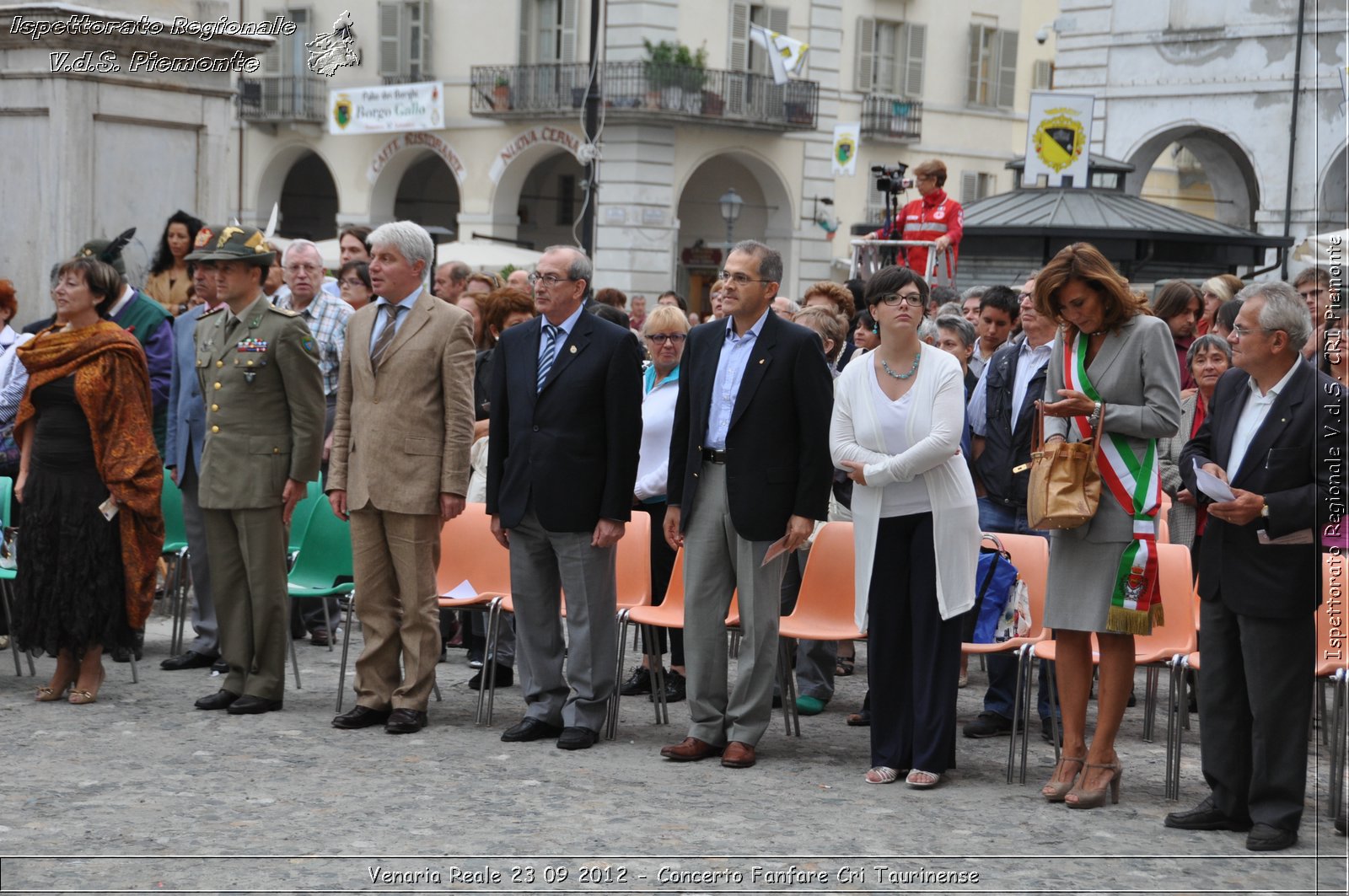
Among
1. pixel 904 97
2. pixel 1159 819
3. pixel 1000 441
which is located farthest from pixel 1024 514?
pixel 904 97

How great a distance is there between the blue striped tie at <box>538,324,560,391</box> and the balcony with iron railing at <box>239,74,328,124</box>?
102ft

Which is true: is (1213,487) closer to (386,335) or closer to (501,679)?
(386,335)

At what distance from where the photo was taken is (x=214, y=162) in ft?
39.8

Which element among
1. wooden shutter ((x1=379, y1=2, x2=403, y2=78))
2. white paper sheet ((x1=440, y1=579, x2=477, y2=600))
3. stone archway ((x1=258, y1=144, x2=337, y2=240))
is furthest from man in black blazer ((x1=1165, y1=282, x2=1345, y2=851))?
stone archway ((x1=258, y1=144, x2=337, y2=240))

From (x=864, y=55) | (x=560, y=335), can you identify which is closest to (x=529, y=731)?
(x=560, y=335)

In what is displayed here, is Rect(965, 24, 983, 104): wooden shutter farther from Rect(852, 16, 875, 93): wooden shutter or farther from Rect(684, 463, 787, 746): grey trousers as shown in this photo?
Rect(684, 463, 787, 746): grey trousers

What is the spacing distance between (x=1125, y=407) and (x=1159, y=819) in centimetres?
148

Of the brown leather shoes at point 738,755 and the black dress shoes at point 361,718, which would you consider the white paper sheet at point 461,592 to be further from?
the brown leather shoes at point 738,755

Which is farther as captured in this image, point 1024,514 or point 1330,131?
point 1330,131

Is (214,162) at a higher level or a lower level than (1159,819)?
higher

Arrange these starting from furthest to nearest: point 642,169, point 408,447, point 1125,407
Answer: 1. point 642,169
2. point 408,447
3. point 1125,407

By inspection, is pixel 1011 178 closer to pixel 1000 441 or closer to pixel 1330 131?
pixel 1330 131

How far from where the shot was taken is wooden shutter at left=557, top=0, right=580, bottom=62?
33688 mm

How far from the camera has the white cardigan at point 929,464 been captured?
6.46 metres
